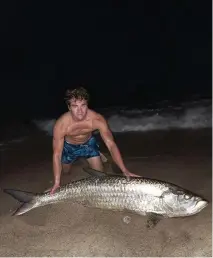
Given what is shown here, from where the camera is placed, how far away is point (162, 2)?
23.6 m

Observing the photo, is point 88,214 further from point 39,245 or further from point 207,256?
point 207,256

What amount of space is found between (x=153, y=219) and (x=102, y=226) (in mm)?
650

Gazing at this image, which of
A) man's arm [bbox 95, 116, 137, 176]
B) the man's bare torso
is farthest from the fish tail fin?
man's arm [bbox 95, 116, 137, 176]

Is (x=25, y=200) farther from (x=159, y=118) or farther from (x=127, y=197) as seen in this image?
(x=159, y=118)

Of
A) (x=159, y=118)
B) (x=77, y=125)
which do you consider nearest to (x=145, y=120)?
(x=159, y=118)

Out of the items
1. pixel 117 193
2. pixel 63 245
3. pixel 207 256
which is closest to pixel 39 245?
pixel 63 245

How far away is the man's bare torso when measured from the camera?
581 centimetres

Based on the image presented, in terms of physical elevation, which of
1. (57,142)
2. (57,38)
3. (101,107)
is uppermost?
(57,38)

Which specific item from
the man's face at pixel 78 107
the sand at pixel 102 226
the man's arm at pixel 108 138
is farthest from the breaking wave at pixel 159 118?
the man's face at pixel 78 107

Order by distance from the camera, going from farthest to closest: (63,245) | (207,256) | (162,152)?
1. (162,152)
2. (63,245)
3. (207,256)

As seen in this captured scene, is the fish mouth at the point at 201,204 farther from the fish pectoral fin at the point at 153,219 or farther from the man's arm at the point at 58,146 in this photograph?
the man's arm at the point at 58,146

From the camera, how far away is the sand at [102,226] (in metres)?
4.50

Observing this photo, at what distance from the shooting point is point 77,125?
5.96 m

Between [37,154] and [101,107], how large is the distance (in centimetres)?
594
